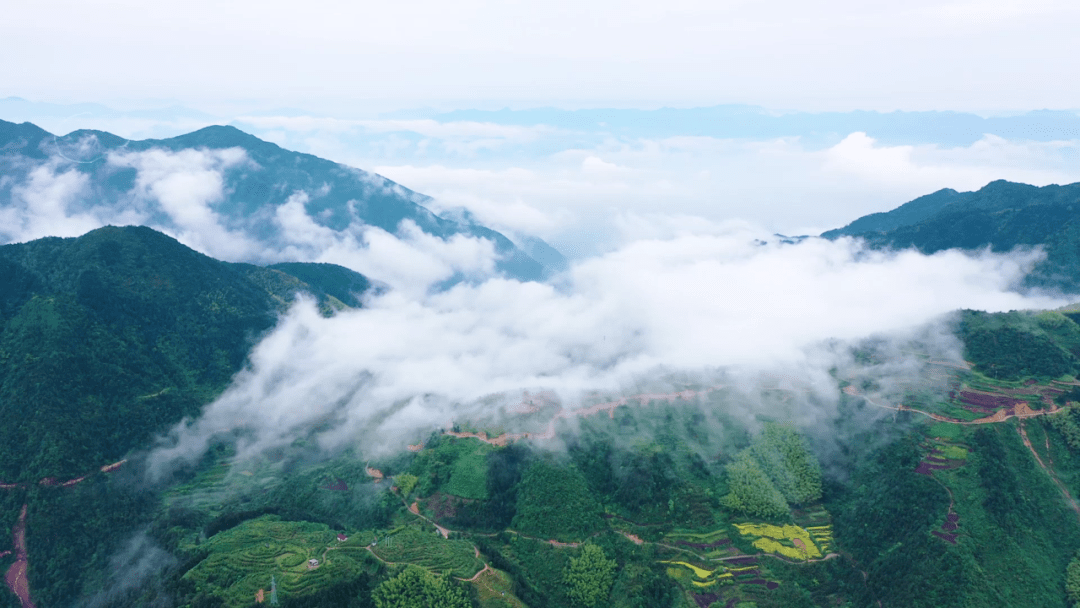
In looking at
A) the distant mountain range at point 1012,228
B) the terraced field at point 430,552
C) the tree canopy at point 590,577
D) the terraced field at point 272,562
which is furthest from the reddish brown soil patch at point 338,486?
the distant mountain range at point 1012,228

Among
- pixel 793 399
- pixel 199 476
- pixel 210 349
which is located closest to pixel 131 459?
pixel 199 476

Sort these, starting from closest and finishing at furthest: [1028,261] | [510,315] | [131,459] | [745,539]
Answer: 1. [745,539]
2. [131,459]
3. [1028,261]
4. [510,315]

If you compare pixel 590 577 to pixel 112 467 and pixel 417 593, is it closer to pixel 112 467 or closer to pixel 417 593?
pixel 417 593

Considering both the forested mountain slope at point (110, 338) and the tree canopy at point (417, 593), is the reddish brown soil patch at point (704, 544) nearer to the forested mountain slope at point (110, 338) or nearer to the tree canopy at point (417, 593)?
the tree canopy at point (417, 593)

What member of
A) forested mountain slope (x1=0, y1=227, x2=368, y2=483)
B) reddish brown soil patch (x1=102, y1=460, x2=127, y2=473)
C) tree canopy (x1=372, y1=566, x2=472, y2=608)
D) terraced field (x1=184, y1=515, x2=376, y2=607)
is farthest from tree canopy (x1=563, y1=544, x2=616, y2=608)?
forested mountain slope (x1=0, y1=227, x2=368, y2=483)

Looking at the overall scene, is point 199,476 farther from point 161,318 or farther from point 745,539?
point 745,539

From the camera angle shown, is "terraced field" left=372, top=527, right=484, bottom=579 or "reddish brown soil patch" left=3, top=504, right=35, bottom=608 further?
"reddish brown soil patch" left=3, top=504, right=35, bottom=608

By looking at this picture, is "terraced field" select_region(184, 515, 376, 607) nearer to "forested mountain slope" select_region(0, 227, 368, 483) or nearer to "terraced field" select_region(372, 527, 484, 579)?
"terraced field" select_region(372, 527, 484, 579)

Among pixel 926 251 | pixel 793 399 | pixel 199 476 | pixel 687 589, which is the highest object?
pixel 926 251
